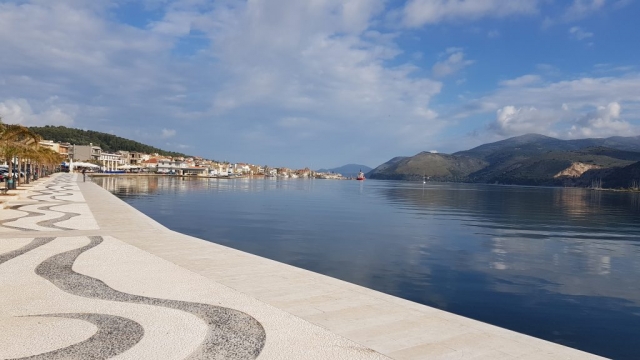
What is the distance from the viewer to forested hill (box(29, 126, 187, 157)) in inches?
6443

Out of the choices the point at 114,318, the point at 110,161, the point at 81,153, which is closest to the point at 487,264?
the point at 114,318

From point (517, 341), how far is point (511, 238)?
651 inches

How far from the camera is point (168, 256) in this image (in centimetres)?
1112

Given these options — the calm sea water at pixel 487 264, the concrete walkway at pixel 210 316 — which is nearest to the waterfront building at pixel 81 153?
the calm sea water at pixel 487 264

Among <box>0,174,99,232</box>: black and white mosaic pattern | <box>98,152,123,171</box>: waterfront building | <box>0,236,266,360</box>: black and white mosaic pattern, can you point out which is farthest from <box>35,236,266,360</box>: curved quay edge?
<box>98,152,123,171</box>: waterfront building

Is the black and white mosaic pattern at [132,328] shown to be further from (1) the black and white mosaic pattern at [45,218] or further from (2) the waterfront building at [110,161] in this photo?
(2) the waterfront building at [110,161]

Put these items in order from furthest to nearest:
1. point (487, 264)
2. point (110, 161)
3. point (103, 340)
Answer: point (110, 161), point (487, 264), point (103, 340)

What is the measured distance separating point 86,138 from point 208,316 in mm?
192328

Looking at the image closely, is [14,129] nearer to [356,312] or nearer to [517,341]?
[356,312]

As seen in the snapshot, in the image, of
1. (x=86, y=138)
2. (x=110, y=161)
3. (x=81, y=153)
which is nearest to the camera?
(x=81, y=153)

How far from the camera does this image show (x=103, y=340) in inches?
219

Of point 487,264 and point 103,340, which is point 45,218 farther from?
point 487,264

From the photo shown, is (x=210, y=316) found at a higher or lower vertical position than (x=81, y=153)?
lower

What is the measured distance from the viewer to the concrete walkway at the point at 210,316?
5.29 metres
